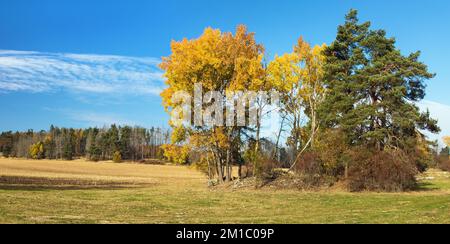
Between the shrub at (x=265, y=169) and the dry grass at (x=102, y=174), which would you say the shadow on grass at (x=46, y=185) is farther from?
the shrub at (x=265, y=169)

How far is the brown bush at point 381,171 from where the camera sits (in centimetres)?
3098

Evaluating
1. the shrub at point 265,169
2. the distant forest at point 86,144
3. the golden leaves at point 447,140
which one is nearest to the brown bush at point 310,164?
the shrub at point 265,169

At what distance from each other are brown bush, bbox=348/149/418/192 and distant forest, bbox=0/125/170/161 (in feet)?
349

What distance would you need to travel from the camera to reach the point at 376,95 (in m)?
33.5

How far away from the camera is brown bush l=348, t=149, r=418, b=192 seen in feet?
102

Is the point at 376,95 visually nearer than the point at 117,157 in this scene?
Yes

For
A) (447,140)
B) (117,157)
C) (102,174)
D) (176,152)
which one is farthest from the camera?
(117,157)

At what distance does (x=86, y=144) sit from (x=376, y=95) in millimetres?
147526

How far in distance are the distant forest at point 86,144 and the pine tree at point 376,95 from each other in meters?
104

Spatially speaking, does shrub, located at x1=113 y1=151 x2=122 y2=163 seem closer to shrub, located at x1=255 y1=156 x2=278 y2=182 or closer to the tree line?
the tree line

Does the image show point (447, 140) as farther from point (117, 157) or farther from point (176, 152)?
point (117, 157)

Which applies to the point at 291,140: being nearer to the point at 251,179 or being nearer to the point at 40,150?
the point at 251,179

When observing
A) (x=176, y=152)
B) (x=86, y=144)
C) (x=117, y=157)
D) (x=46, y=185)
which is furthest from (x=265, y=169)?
(x=86, y=144)

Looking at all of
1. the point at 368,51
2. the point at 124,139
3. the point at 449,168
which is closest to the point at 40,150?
the point at 124,139
